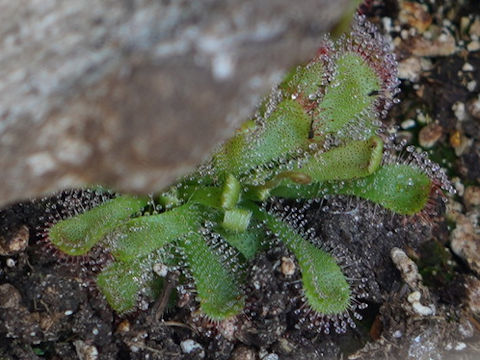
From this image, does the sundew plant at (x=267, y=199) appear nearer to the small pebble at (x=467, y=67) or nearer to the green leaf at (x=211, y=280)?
the green leaf at (x=211, y=280)

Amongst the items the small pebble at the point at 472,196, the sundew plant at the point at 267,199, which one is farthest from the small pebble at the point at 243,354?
the small pebble at the point at 472,196

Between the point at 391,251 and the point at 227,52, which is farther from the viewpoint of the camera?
the point at 391,251

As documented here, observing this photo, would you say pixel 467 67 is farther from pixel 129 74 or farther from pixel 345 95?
pixel 129 74

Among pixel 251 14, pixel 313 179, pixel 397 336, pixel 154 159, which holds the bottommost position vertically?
pixel 397 336

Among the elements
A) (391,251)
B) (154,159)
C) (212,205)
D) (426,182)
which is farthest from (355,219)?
(154,159)

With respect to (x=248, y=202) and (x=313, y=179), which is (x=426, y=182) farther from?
(x=248, y=202)

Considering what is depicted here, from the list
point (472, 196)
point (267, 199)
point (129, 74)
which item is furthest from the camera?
point (472, 196)

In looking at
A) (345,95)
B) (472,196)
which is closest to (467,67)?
(472,196)
